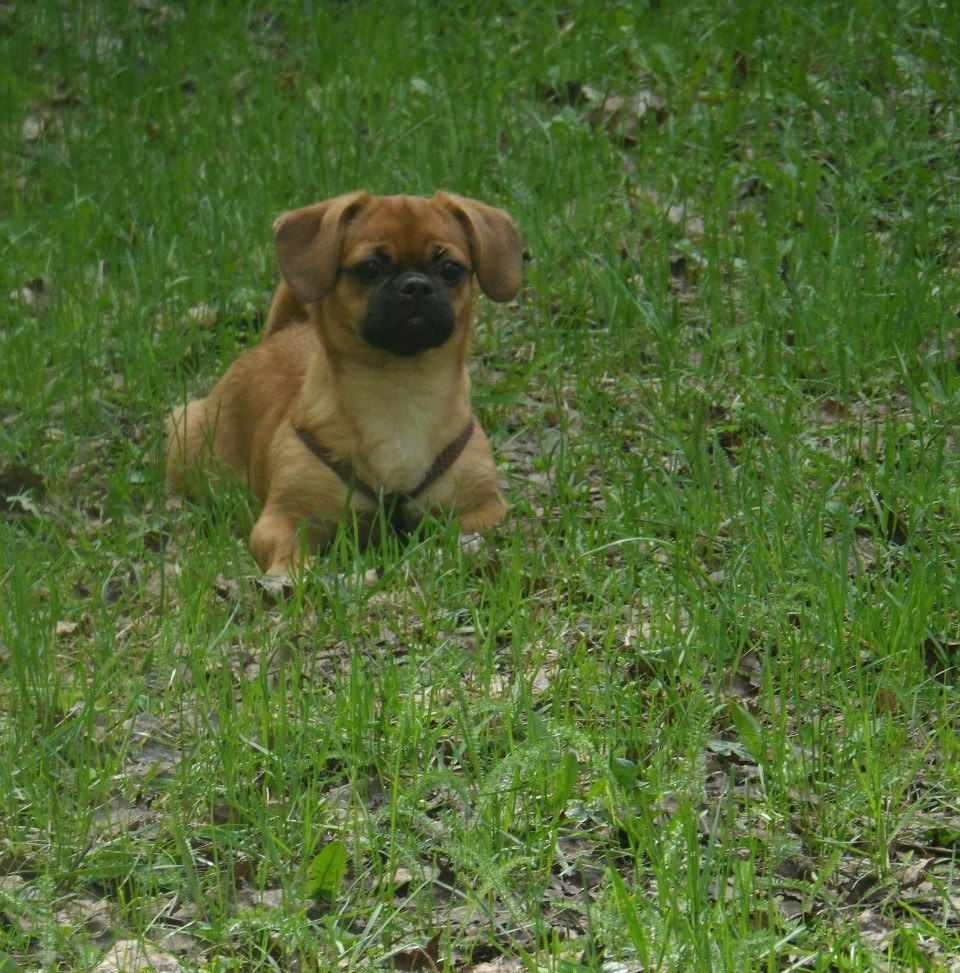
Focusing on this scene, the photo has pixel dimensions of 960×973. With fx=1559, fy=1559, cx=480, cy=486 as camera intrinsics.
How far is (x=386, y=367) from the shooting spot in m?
4.80

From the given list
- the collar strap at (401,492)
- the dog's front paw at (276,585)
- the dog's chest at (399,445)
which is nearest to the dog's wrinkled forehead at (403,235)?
the dog's chest at (399,445)

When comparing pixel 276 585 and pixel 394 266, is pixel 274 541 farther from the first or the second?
pixel 394 266

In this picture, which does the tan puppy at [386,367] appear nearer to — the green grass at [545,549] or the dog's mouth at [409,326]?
the dog's mouth at [409,326]

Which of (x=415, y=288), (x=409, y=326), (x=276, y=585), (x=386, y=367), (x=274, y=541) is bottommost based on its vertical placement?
(x=274, y=541)

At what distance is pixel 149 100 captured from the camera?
26.0 ft

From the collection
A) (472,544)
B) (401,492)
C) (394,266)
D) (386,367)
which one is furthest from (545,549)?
(394,266)

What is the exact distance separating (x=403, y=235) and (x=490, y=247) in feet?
1.00

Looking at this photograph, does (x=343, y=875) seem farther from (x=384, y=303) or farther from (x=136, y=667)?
(x=384, y=303)

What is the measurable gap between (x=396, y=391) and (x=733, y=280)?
167 centimetres

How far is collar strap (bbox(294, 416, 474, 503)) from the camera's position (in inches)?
188

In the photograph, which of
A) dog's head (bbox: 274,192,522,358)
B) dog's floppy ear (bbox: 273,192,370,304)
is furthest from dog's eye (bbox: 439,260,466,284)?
dog's floppy ear (bbox: 273,192,370,304)

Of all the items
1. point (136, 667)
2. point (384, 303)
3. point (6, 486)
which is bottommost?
point (6, 486)

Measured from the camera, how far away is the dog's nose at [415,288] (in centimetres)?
454

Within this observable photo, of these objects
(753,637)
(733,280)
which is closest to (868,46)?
(733,280)
